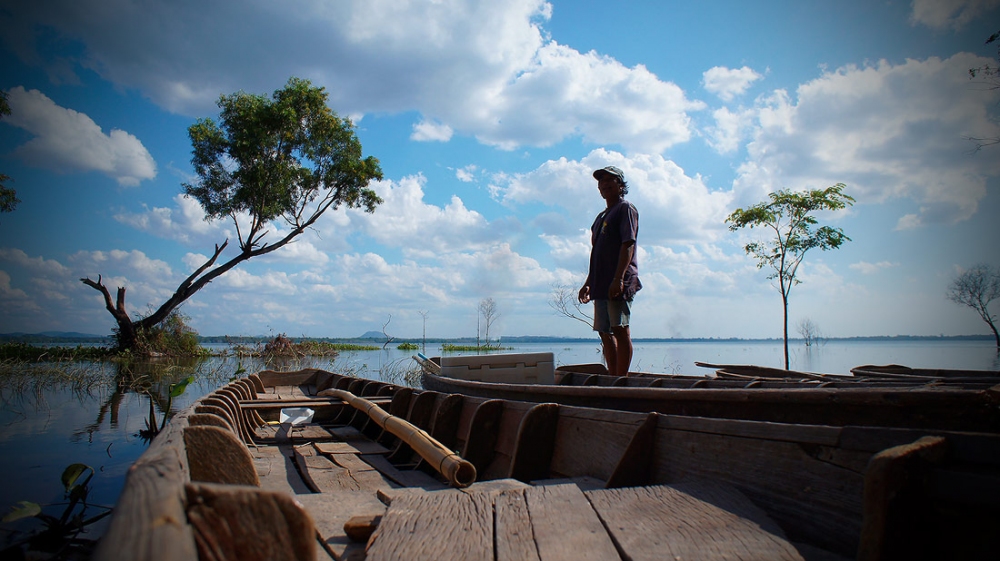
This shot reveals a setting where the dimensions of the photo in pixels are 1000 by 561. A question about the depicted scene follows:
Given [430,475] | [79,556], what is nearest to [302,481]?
[430,475]

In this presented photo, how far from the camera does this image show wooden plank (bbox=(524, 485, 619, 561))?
4.79 feet

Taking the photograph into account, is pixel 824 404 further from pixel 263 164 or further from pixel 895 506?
pixel 263 164

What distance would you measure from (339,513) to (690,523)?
130 centimetres

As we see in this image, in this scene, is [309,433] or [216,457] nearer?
[216,457]

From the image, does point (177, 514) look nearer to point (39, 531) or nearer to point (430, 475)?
point (430, 475)

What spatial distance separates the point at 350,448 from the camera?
14.0 feet

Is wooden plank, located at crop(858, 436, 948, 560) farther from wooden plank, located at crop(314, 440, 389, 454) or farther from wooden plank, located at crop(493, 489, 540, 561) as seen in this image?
wooden plank, located at crop(314, 440, 389, 454)

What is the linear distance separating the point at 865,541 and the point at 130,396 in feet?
40.8

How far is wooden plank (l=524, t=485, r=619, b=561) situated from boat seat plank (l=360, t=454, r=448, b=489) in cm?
136

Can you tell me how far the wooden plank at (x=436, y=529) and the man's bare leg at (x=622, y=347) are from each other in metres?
3.57

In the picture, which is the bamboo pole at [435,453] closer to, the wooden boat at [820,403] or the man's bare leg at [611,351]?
the wooden boat at [820,403]

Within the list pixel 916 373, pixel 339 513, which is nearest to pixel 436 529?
pixel 339 513

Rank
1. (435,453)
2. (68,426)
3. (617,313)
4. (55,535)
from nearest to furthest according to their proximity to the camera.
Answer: (435,453) → (55,535) → (617,313) → (68,426)

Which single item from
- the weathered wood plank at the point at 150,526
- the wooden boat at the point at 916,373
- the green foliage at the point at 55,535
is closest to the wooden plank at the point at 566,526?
the weathered wood plank at the point at 150,526
